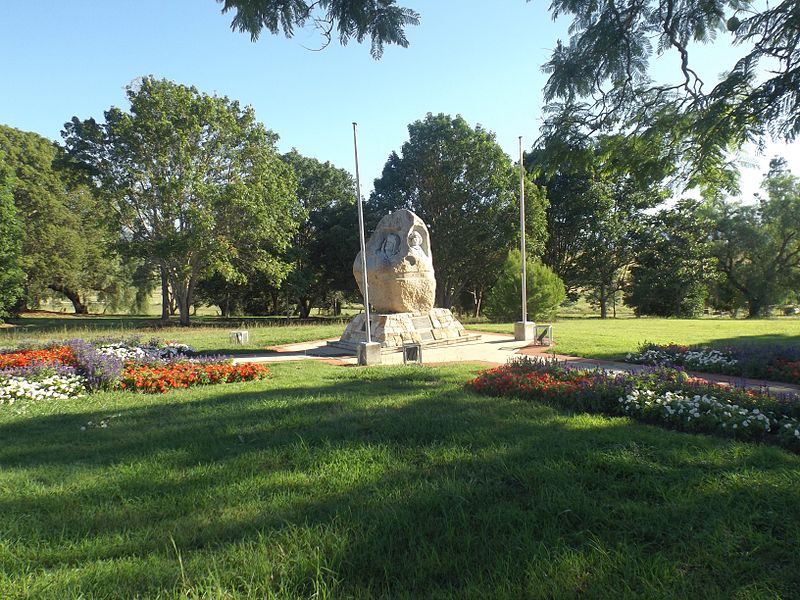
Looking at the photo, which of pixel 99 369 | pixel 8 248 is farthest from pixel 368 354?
pixel 8 248

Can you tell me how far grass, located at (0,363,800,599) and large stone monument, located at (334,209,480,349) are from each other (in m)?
7.62

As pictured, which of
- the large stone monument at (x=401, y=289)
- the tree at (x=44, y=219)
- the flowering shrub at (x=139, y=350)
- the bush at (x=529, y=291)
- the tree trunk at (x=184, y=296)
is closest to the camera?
the flowering shrub at (x=139, y=350)

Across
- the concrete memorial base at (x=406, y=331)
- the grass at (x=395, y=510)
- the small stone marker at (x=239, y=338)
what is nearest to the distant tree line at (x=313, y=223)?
the concrete memorial base at (x=406, y=331)

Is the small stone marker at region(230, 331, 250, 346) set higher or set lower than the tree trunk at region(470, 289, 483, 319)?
lower

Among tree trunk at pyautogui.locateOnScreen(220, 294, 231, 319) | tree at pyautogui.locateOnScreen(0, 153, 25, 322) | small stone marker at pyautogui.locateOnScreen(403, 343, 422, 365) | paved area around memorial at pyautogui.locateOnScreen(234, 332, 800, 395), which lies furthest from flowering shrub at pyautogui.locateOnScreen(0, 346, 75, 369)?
tree trunk at pyautogui.locateOnScreen(220, 294, 231, 319)

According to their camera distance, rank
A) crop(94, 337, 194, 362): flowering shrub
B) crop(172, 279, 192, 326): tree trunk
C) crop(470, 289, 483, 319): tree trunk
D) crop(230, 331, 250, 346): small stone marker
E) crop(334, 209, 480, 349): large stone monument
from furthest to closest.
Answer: crop(470, 289, 483, 319): tree trunk, crop(172, 279, 192, 326): tree trunk, crop(230, 331, 250, 346): small stone marker, crop(334, 209, 480, 349): large stone monument, crop(94, 337, 194, 362): flowering shrub

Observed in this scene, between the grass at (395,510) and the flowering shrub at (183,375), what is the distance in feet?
8.08

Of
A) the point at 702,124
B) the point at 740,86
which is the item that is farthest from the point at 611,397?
the point at 740,86

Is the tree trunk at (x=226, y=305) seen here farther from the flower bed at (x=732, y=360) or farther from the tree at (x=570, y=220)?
the flower bed at (x=732, y=360)

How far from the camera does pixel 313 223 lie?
30781 millimetres

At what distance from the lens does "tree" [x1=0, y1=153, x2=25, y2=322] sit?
20.0 meters

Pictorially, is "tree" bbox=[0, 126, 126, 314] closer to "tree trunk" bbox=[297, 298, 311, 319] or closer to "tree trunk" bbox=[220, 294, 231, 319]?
"tree trunk" bbox=[220, 294, 231, 319]

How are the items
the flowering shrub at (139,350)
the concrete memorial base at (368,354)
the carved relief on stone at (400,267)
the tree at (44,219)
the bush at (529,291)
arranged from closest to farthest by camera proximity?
the flowering shrub at (139,350) → the concrete memorial base at (368,354) → the carved relief on stone at (400,267) → the bush at (529,291) → the tree at (44,219)

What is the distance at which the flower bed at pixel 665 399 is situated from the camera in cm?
420
